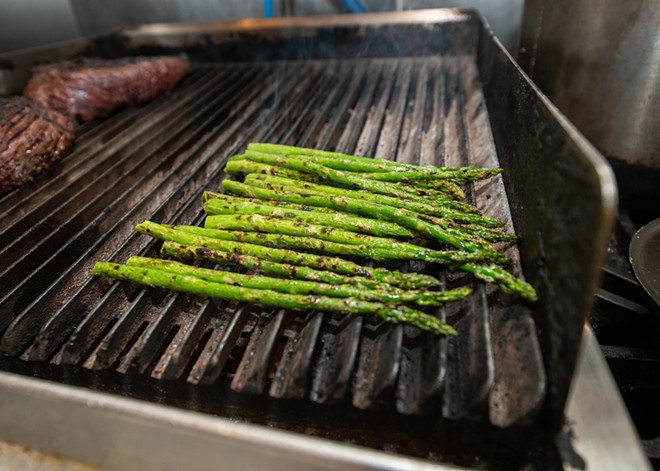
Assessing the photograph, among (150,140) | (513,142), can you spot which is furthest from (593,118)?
(150,140)

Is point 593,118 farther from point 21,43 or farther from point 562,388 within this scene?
point 21,43

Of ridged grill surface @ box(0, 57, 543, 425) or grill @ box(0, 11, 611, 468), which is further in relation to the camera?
ridged grill surface @ box(0, 57, 543, 425)

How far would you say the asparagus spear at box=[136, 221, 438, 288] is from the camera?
1999 millimetres

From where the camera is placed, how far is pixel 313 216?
2.37 m

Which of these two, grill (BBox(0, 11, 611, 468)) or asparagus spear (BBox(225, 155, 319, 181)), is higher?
asparagus spear (BBox(225, 155, 319, 181))

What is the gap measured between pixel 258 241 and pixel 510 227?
132 centimetres

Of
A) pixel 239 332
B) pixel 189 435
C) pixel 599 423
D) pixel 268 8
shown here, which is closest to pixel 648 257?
pixel 599 423

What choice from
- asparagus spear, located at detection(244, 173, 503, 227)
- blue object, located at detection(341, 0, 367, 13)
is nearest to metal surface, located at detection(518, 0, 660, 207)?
asparagus spear, located at detection(244, 173, 503, 227)

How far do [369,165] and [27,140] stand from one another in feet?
8.82

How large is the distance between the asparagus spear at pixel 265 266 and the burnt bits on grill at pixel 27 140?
1722 mm

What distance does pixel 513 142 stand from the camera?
98.2 inches

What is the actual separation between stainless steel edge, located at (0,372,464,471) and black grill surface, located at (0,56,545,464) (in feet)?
1.05

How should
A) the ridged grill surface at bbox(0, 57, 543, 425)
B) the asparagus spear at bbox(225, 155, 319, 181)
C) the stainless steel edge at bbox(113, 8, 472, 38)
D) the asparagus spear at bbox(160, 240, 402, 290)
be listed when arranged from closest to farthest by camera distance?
the ridged grill surface at bbox(0, 57, 543, 425), the asparagus spear at bbox(160, 240, 402, 290), the asparagus spear at bbox(225, 155, 319, 181), the stainless steel edge at bbox(113, 8, 472, 38)

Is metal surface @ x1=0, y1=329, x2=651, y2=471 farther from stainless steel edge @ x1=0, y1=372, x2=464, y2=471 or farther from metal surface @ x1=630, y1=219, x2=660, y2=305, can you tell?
metal surface @ x1=630, y1=219, x2=660, y2=305
